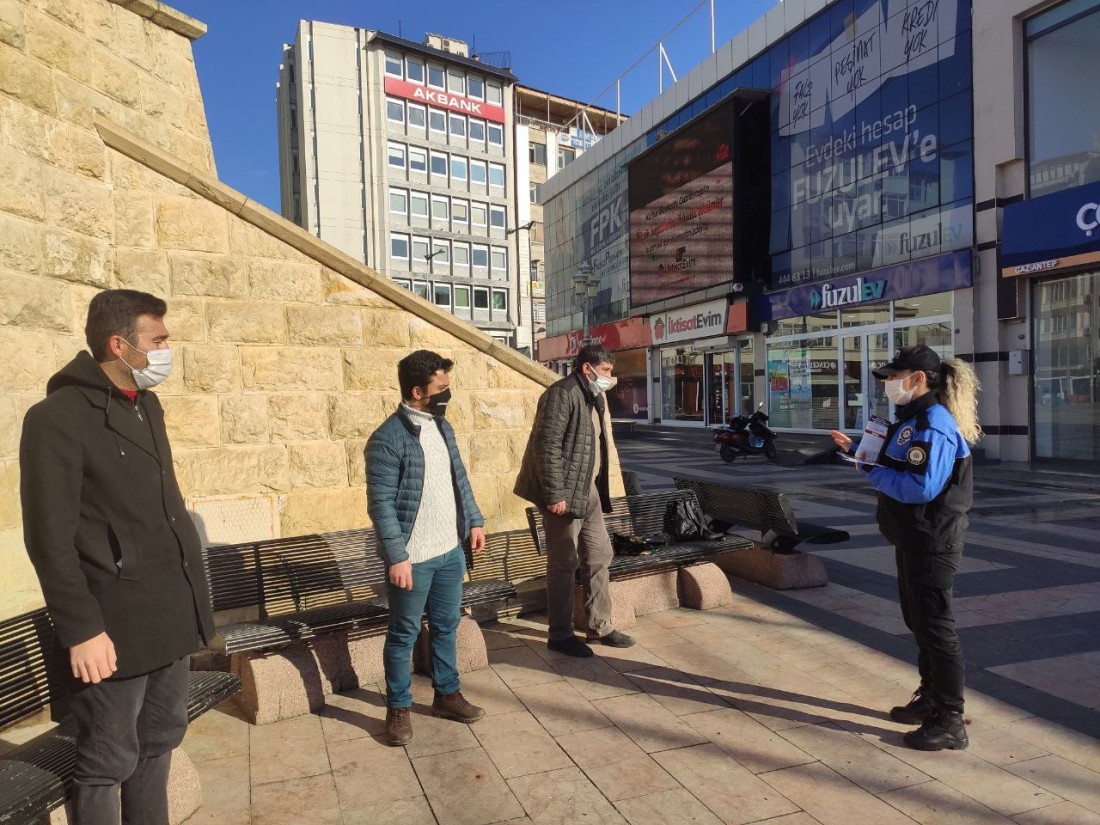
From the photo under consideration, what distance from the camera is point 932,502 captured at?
10.8ft

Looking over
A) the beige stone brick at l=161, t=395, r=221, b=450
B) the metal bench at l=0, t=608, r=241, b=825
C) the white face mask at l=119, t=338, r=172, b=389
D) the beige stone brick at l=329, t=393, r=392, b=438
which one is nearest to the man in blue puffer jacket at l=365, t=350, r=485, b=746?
the metal bench at l=0, t=608, r=241, b=825

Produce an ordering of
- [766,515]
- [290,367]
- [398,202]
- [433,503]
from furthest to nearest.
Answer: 1. [398,202]
2. [766,515]
3. [290,367]
4. [433,503]

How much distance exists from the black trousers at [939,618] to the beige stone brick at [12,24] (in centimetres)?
498

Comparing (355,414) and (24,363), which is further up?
(24,363)

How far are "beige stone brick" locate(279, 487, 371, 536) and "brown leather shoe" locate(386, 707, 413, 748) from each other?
5.81 ft

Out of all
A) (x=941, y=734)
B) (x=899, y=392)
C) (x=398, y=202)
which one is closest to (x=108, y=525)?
(x=899, y=392)

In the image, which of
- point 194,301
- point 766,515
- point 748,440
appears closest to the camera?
point 194,301

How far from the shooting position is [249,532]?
478 centimetres

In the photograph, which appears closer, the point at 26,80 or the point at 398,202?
the point at 26,80

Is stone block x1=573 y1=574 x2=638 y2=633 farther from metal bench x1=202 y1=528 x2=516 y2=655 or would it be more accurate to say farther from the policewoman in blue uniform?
the policewoman in blue uniform

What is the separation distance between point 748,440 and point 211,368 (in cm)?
1367

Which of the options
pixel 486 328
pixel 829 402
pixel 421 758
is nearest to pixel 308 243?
pixel 421 758

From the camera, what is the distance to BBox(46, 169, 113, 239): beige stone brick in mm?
3979

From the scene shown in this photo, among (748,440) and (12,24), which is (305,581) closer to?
(12,24)
